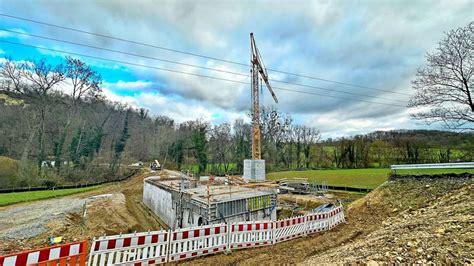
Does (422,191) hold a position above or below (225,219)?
above

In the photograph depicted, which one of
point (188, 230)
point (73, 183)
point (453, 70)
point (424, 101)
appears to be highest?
point (453, 70)

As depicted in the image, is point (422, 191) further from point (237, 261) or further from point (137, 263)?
point (137, 263)

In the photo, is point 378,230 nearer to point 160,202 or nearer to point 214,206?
point 214,206

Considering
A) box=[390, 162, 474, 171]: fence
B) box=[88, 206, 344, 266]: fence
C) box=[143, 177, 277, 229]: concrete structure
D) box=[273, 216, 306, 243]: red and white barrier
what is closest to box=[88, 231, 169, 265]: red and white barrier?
box=[88, 206, 344, 266]: fence

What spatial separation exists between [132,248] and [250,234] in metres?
3.86

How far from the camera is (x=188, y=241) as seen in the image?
691cm

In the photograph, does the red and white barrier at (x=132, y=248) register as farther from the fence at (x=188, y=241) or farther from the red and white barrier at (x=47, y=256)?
the red and white barrier at (x=47, y=256)

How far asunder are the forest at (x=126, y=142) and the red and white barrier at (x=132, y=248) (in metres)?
24.9

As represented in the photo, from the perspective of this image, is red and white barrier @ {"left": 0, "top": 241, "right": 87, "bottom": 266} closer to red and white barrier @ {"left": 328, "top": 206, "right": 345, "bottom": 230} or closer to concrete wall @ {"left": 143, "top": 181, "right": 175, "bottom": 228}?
red and white barrier @ {"left": 328, "top": 206, "right": 345, "bottom": 230}

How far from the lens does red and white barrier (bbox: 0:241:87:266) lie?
417 cm

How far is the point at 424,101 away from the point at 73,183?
1613 inches

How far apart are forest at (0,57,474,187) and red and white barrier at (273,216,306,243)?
63.4 ft

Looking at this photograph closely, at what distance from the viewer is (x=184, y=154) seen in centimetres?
5562

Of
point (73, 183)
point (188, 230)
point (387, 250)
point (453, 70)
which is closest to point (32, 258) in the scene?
point (188, 230)
